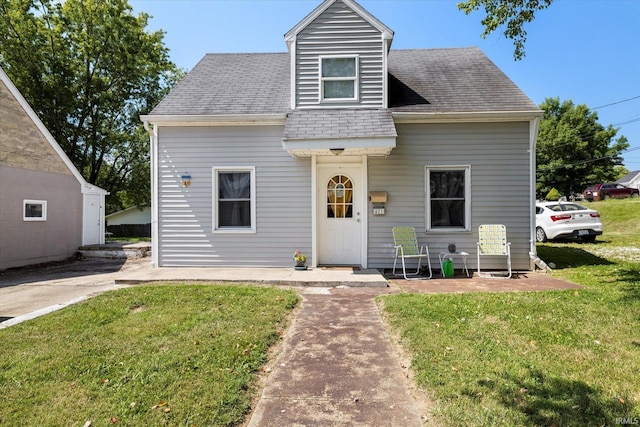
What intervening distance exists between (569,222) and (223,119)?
11508mm

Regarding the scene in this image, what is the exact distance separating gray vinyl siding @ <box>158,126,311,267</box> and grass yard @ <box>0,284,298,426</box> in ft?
9.10

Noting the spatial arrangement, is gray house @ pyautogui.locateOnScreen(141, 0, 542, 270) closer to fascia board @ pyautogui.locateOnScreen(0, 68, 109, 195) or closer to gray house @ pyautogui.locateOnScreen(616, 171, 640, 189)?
fascia board @ pyautogui.locateOnScreen(0, 68, 109, 195)

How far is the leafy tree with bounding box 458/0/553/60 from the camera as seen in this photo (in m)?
7.10

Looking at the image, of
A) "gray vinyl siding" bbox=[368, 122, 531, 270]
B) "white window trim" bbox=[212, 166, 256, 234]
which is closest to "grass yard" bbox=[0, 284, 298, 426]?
"white window trim" bbox=[212, 166, 256, 234]

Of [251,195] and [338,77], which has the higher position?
[338,77]

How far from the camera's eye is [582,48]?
13.7m

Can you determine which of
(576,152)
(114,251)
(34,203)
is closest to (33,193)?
(34,203)

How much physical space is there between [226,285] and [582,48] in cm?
1650

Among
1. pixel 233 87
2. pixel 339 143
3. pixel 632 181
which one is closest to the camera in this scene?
pixel 339 143

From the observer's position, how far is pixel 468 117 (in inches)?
289

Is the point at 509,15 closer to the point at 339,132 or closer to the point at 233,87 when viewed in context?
the point at 339,132

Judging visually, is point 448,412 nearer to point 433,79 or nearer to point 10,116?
point 433,79

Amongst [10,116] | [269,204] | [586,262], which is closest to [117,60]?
[10,116]

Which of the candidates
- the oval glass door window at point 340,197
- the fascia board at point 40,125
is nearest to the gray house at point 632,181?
the oval glass door window at point 340,197
